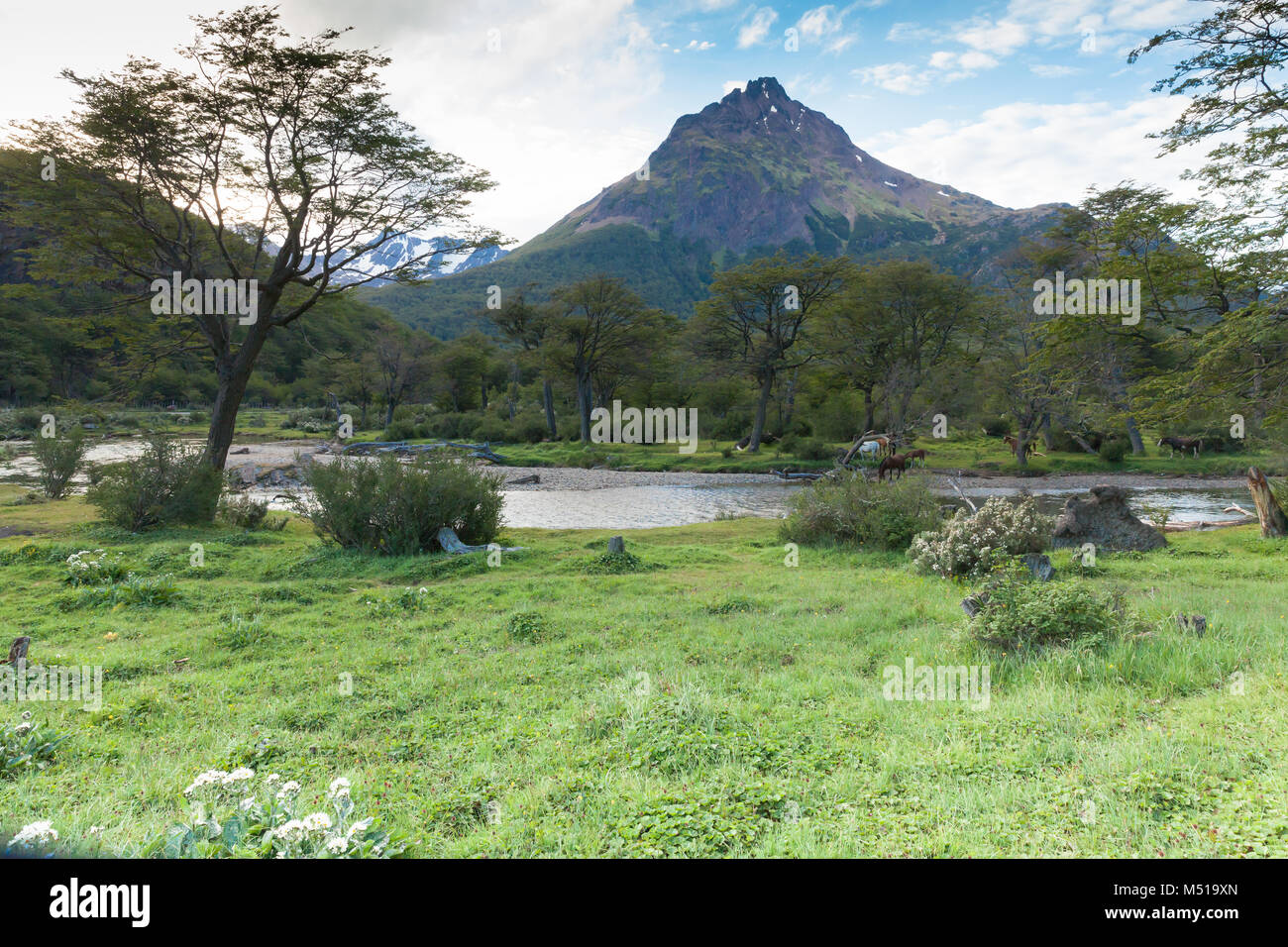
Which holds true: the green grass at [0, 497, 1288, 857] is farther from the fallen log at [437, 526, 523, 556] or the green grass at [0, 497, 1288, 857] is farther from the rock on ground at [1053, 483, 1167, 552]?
the rock on ground at [1053, 483, 1167, 552]

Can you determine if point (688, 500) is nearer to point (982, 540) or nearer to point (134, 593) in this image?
point (982, 540)

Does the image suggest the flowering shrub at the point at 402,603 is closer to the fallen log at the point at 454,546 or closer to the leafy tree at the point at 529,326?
the fallen log at the point at 454,546

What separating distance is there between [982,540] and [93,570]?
13.9 m

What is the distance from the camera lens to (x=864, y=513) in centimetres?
Result: 1416

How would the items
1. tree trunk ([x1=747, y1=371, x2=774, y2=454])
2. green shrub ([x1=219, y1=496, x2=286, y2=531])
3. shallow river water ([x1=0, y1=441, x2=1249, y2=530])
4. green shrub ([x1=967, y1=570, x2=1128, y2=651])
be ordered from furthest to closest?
tree trunk ([x1=747, y1=371, x2=774, y2=454])
shallow river water ([x1=0, y1=441, x2=1249, y2=530])
green shrub ([x1=219, y1=496, x2=286, y2=531])
green shrub ([x1=967, y1=570, x2=1128, y2=651])

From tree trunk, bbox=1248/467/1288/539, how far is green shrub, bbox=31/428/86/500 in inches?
1185

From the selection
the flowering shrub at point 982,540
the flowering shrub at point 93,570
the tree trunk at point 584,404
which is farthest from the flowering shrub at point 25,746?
the tree trunk at point 584,404

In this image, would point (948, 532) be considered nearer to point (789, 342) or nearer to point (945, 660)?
point (945, 660)

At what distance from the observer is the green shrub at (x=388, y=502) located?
12320 mm

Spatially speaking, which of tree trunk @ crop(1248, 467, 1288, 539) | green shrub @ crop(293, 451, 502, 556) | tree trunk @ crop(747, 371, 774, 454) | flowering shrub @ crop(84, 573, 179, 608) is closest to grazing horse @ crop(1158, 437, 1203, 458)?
tree trunk @ crop(747, 371, 774, 454)

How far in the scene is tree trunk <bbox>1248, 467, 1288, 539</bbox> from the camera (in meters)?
13.0

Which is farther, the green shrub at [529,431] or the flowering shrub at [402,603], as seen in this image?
the green shrub at [529,431]

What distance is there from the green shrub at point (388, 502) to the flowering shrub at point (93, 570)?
3.01 m

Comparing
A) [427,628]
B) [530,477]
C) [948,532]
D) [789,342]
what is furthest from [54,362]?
[948,532]
